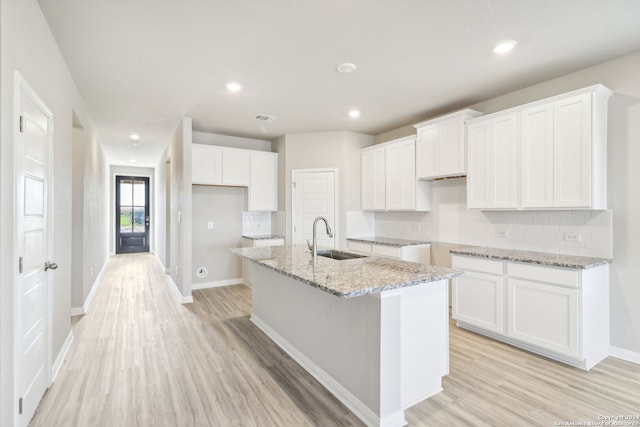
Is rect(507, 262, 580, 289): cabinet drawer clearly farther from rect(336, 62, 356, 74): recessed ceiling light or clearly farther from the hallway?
rect(336, 62, 356, 74): recessed ceiling light

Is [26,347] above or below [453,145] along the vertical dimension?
below

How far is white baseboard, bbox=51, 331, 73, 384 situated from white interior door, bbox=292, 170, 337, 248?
313cm

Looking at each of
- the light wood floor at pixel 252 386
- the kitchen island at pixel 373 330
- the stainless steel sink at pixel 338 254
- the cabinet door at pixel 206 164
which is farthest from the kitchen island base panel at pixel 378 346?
the cabinet door at pixel 206 164

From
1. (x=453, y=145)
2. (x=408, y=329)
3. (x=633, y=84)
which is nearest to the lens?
(x=408, y=329)

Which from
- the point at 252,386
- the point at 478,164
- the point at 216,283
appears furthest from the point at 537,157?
the point at 216,283

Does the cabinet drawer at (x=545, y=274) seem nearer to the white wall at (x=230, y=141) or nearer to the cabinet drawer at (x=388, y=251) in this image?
the cabinet drawer at (x=388, y=251)

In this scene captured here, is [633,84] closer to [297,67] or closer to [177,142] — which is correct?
[297,67]

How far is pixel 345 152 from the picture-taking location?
523 centimetres

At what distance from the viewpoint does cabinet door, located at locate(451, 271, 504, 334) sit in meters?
3.11

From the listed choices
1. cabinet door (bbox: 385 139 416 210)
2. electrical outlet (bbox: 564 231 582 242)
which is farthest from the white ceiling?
electrical outlet (bbox: 564 231 582 242)

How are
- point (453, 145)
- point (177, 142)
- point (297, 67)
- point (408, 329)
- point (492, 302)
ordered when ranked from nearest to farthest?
point (408, 329) → point (297, 67) → point (492, 302) → point (453, 145) → point (177, 142)

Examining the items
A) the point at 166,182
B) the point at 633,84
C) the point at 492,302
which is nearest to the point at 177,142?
the point at 166,182

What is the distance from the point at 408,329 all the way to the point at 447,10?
2.15 m

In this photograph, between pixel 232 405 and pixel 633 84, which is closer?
pixel 232 405
